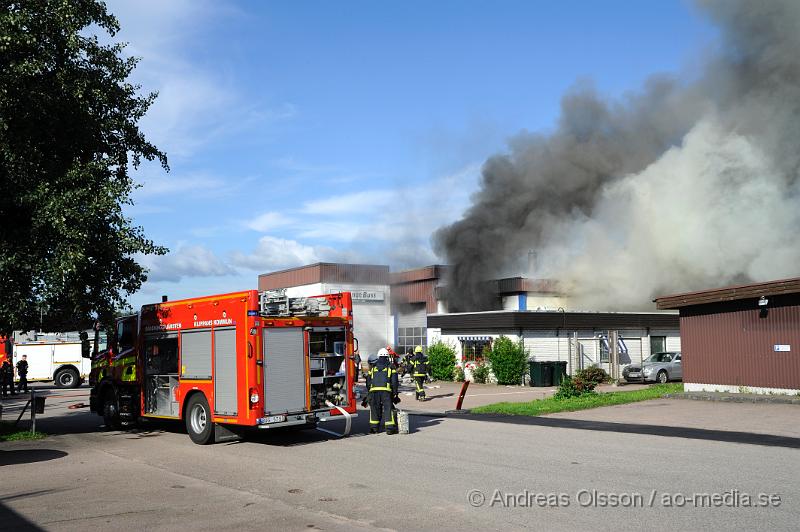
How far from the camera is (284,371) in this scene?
41.9 feet

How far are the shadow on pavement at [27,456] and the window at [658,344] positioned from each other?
2710cm

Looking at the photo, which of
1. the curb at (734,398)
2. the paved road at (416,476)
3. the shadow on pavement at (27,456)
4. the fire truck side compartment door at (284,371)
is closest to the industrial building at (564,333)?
the curb at (734,398)

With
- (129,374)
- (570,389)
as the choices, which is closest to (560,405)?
(570,389)

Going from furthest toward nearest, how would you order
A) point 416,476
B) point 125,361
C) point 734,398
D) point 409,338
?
point 409,338
point 734,398
point 125,361
point 416,476

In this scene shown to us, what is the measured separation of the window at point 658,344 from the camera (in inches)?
1300

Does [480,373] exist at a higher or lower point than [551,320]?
lower

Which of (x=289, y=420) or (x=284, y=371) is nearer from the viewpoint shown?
(x=289, y=420)

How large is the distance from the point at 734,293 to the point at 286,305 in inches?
531

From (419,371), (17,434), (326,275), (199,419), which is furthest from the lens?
(326,275)

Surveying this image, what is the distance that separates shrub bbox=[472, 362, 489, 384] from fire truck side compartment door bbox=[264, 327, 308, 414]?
57.1 ft

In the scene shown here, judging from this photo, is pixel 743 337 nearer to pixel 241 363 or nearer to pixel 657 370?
pixel 657 370

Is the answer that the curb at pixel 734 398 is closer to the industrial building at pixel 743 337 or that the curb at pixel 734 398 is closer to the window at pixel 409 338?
the industrial building at pixel 743 337

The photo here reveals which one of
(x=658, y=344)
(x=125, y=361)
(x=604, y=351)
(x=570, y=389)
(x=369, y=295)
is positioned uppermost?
(x=369, y=295)

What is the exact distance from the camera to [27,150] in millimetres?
12984
